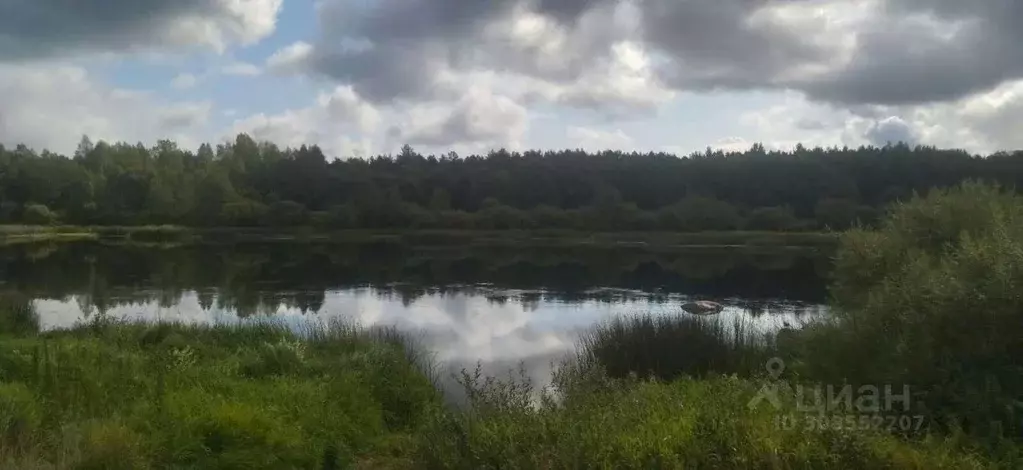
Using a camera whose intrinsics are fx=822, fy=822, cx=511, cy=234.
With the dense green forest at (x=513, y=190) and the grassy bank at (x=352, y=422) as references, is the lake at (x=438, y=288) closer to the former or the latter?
the grassy bank at (x=352, y=422)

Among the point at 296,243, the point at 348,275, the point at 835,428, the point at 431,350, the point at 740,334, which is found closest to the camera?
the point at 835,428

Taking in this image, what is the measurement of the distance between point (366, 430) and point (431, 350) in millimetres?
8494

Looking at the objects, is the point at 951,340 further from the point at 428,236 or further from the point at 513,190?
the point at 513,190

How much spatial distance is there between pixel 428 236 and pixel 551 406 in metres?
71.4

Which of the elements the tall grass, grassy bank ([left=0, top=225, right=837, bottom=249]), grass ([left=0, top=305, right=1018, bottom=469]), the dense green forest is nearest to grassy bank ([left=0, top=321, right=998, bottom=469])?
grass ([left=0, top=305, right=1018, bottom=469])

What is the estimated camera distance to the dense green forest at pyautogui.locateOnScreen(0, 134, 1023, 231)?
79.8 meters

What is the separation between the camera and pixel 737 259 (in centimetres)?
5238

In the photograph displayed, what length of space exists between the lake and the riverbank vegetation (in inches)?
209

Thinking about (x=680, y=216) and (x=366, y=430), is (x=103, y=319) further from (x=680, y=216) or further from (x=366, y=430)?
(x=680, y=216)

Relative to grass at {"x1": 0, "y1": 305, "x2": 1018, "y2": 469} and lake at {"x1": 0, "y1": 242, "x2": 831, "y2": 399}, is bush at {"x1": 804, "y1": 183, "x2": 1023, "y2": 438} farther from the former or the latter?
lake at {"x1": 0, "y1": 242, "x2": 831, "y2": 399}

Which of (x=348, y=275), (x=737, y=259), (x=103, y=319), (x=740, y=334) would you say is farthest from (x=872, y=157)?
(x=103, y=319)

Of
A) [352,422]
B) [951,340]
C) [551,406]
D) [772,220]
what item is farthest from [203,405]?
[772,220]

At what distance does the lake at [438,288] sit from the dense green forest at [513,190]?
2304 centimetres

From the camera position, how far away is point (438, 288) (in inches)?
1375
